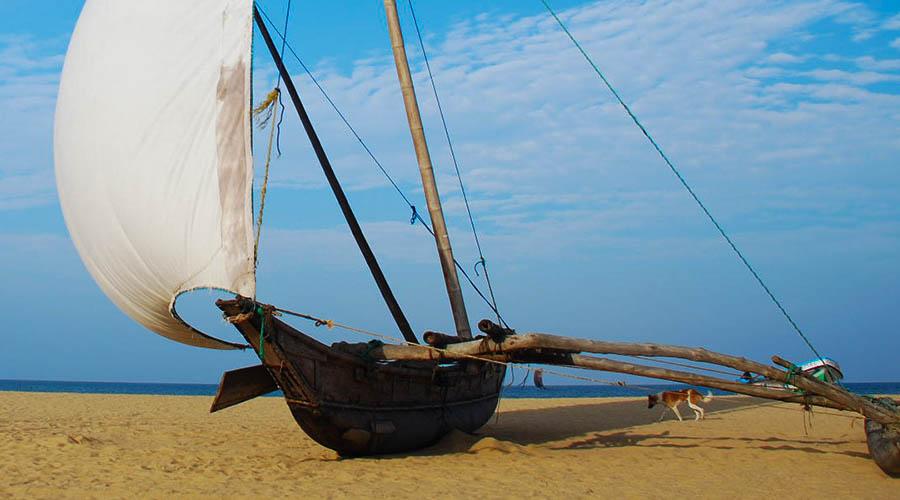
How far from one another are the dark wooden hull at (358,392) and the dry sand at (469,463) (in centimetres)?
30

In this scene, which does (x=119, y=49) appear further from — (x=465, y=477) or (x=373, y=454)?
(x=465, y=477)

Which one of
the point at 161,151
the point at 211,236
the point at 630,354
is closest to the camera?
the point at 211,236

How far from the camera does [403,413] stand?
1010 centimetres

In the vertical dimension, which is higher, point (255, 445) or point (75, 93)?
point (75, 93)

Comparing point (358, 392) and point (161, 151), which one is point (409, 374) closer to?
point (358, 392)

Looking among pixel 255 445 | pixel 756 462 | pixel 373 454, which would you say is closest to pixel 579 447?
pixel 756 462

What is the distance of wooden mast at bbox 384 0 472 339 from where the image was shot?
1266cm

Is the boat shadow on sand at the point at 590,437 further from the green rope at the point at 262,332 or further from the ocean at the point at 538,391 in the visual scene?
the ocean at the point at 538,391

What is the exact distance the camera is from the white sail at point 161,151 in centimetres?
827

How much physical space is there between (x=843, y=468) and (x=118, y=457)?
29.2ft

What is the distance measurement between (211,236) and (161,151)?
1.18 m

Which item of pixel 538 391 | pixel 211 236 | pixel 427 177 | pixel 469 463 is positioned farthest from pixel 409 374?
pixel 538 391

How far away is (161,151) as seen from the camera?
8578 mm

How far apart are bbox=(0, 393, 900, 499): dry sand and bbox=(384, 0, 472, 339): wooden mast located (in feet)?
7.08
